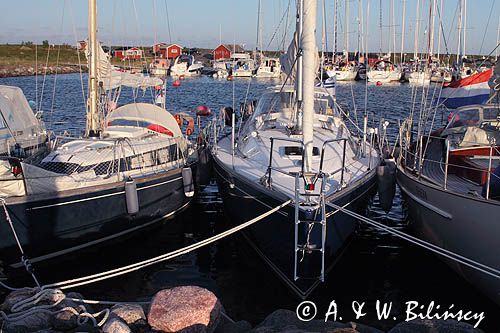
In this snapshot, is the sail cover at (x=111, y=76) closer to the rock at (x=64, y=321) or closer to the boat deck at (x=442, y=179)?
the boat deck at (x=442, y=179)

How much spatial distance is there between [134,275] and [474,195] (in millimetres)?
6349

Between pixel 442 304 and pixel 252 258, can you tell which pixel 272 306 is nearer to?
pixel 252 258

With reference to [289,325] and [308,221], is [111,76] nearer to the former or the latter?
[308,221]

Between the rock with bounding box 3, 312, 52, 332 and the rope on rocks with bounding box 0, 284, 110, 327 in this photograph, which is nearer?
the rock with bounding box 3, 312, 52, 332

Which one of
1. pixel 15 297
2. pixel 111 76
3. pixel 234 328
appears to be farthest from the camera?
pixel 111 76

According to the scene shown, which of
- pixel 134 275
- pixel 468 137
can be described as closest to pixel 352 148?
pixel 468 137

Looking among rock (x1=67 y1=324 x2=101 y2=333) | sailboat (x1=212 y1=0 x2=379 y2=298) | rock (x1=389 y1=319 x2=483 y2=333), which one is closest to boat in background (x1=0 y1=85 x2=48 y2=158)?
sailboat (x1=212 y1=0 x2=379 y2=298)

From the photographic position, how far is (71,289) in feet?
32.7

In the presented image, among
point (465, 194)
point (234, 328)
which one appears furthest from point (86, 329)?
point (465, 194)

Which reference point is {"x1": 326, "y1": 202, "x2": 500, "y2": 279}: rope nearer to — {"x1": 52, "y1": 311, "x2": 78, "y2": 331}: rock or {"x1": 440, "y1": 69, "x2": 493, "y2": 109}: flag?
{"x1": 52, "y1": 311, "x2": 78, "y2": 331}: rock

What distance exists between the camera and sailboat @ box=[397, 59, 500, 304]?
28.5 feet

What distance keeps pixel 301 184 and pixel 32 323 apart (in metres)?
4.89

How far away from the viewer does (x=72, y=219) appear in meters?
10.8

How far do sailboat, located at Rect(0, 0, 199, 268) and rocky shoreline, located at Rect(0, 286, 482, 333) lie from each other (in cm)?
258
